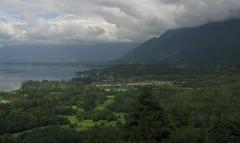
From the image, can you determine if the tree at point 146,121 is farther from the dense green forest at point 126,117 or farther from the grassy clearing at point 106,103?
the grassy clearing at point 106,103

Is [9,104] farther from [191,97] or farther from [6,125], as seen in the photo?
[191,97]

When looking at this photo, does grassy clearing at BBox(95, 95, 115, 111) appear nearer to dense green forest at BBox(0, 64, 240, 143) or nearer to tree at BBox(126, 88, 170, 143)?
dense green forest at BBox(0, 64, 240, 143)

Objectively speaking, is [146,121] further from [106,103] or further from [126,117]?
[106,103]

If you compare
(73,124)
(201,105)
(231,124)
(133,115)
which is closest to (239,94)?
(201,105)

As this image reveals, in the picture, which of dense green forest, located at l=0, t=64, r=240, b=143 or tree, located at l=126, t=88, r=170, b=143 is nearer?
tree, located at l=126, t=88, r=170, b=143

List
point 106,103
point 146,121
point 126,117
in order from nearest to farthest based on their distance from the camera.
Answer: point 146,121 < point 126,117 < point 106,103

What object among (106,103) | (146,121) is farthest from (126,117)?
(106,103)

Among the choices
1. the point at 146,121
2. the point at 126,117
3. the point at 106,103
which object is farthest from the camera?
the point at 106,103

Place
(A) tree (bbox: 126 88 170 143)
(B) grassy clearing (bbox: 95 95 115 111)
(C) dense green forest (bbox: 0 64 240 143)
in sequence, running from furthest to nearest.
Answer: (B) grassy clearing (bbox: 95 95 115 111) < (C) dense green forest (bbox: 0 64 240 143) < (A) tree (bbox: 126 88 170 143)

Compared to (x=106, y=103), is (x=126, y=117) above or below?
above

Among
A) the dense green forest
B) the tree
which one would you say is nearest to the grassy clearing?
the dense green forest

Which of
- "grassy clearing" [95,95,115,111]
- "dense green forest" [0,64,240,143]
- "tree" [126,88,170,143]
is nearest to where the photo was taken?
"tree" [126,88,170,143]
